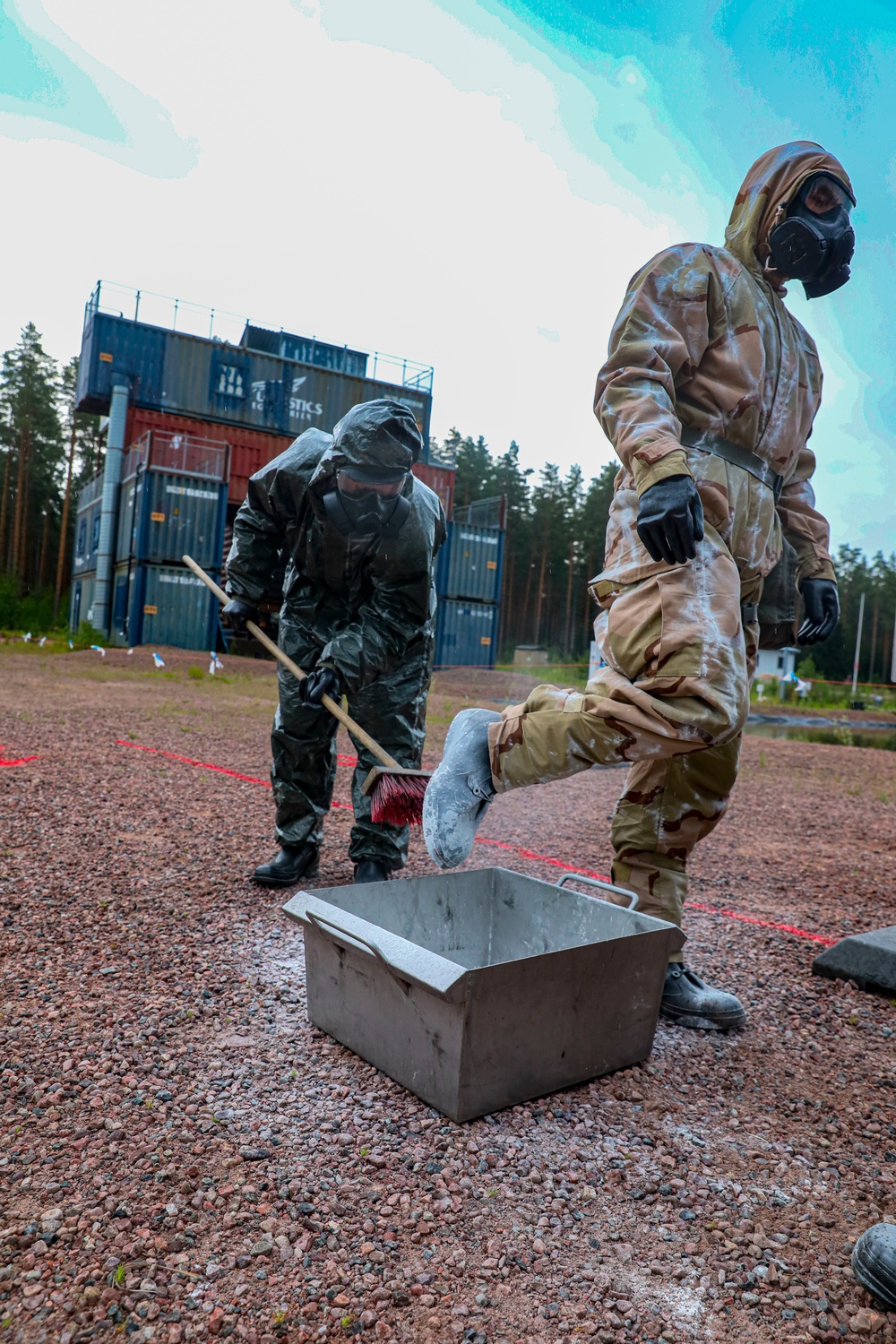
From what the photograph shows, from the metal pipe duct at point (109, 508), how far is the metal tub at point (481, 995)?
21429 mm

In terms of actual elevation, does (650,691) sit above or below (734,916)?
above

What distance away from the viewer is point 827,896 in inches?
133

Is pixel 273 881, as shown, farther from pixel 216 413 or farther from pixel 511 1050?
pixel 216 413

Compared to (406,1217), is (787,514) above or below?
above

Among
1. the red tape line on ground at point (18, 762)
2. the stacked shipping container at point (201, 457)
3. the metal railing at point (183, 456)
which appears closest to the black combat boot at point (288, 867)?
the red tape line on ground at point (18, 762)

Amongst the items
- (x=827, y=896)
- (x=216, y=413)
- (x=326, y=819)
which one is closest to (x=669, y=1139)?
(x=827, y=896)

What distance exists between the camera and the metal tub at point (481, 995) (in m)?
1.45

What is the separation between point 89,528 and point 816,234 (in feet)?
82.0

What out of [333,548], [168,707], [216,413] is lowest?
[168,707]

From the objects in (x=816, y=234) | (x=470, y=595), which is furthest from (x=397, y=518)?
(x=470, y=595)

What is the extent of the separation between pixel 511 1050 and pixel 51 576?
144 feet

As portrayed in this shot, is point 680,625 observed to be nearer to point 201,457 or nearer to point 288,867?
point 288,867

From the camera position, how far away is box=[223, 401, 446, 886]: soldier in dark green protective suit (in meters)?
2.70

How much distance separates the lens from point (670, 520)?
1.66 metres
